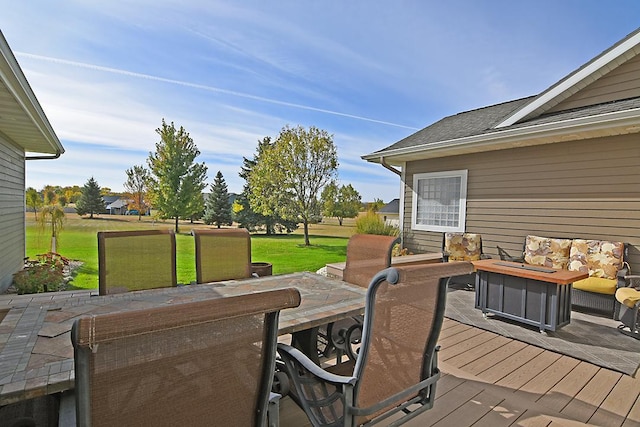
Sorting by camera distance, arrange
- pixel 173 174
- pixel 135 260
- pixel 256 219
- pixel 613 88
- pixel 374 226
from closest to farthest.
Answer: pixel 135 260 → pixel 613 88 → pixel 374 226 → pixel 173 174 → pixel 256 219

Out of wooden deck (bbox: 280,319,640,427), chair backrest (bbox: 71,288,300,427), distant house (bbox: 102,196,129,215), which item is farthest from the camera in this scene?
distant house (bbox: 102,196,129,215)

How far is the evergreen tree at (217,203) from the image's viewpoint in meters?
20.7

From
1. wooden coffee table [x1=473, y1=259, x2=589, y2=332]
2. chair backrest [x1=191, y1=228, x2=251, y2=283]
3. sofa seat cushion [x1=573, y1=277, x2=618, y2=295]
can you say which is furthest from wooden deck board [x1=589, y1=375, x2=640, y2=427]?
chair backrest [x1=191, y1=228, x2=251, y2=283]

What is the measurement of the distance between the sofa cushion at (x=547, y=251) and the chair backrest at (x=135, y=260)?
5346mm

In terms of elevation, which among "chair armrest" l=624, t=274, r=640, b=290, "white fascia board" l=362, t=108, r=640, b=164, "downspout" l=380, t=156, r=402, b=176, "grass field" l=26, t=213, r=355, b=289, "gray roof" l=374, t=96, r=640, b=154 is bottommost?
"grass field" l=26, t=213, r=355, b=289

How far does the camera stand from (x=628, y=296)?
380 centimetres

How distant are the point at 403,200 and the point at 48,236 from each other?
8.25 metres

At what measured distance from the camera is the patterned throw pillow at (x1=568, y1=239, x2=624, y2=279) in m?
4.57

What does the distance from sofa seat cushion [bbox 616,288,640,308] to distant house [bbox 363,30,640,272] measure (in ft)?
3.03

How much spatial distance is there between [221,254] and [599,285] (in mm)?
4812

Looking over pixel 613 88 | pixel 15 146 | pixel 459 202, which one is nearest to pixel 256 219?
pixel 15 146

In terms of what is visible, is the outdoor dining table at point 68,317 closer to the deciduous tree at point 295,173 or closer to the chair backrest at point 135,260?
the chair backrest at point 135,260

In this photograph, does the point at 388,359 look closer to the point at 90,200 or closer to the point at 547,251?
the point at 547,251

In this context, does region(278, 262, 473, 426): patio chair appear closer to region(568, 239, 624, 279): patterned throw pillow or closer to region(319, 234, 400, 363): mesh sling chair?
region(319, 234, 400, 363): mesh sling chair
